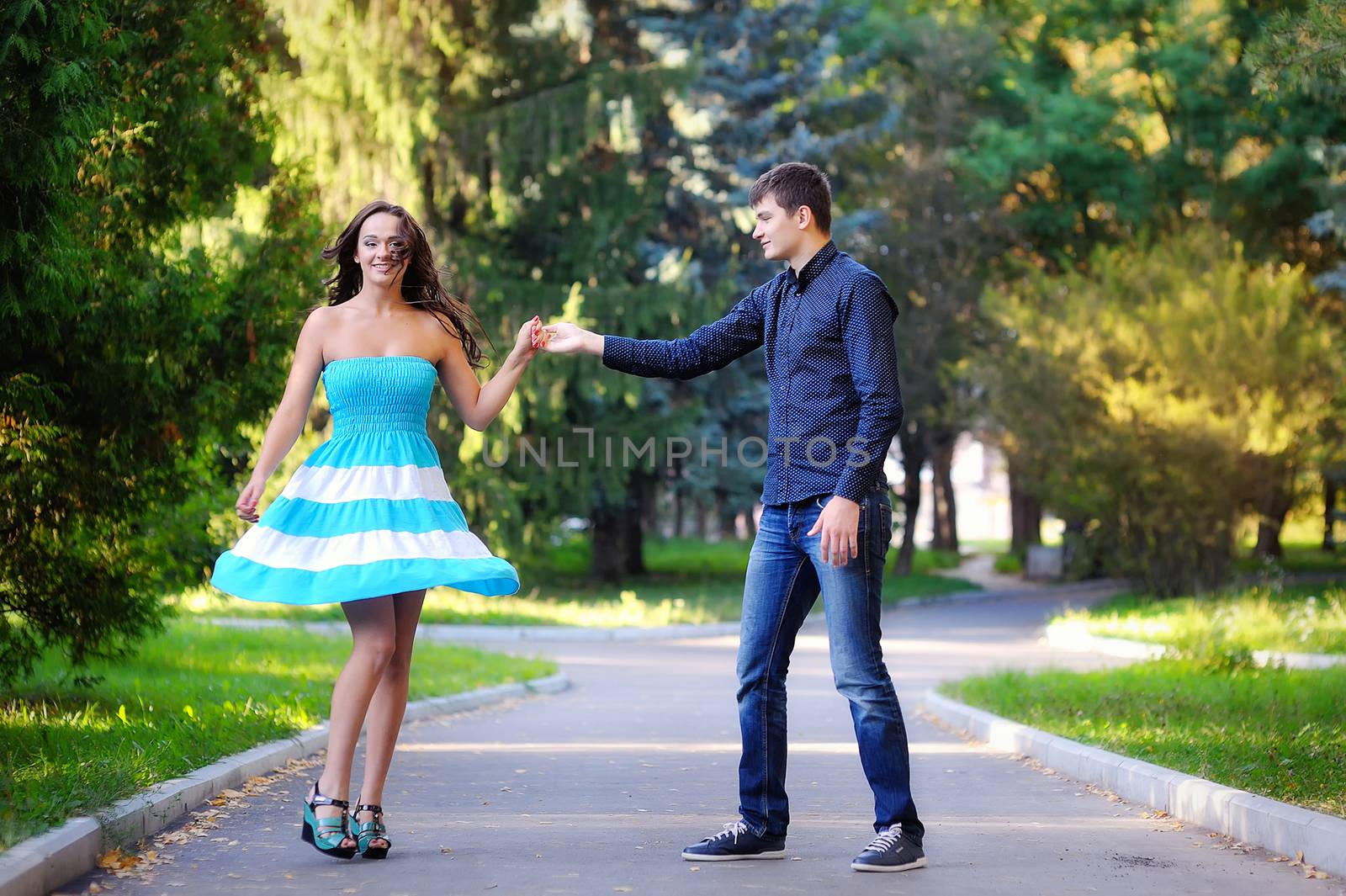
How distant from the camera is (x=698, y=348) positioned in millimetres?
6098

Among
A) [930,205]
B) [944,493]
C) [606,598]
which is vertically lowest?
[606,598]

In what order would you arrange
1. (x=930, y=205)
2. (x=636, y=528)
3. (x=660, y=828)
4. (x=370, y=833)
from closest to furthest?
(x=370, y=833) < (x=660, y=828) < (x=636, y=528) < (x=930, y=205)

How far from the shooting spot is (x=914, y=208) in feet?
117

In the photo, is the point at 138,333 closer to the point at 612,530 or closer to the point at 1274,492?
the point at 1274,492

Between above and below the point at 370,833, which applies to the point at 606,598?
below

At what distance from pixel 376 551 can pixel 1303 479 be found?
912 inches

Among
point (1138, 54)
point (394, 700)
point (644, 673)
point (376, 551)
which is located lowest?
point (644, 673)

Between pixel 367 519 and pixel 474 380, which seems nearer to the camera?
pixel 367 519

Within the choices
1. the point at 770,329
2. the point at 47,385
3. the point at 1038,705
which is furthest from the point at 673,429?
the point at 770,329

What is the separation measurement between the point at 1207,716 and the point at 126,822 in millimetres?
6374

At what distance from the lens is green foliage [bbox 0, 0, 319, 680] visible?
28.5 ft

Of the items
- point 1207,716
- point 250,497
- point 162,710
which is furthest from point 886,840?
point 162,710

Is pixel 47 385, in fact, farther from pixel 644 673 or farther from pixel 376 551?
pixel 644 673

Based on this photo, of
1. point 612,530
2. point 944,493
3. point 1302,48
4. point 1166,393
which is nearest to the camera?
point 1302,48
